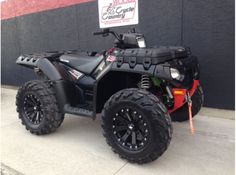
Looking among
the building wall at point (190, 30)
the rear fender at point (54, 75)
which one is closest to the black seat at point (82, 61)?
the rear fender at point (54, 75)

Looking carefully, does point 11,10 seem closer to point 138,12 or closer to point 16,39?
point 16,39

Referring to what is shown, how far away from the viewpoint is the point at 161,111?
2.71 metres

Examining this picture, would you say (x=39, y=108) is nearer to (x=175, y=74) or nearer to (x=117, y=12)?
(x=175, y=74)

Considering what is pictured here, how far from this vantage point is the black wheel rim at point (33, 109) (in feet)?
12.6

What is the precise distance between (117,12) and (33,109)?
2634mm

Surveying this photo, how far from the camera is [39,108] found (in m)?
3.85

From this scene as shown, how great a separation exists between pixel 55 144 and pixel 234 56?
3.03 meters

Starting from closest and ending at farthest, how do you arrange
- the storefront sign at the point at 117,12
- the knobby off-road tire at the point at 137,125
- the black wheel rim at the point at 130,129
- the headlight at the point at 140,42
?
the knobby off-road tire at the point at 137,125, the black wheel rim at the point at 130,129, the headlight at the point at 140,42, the storefront sign at the point at 117,12

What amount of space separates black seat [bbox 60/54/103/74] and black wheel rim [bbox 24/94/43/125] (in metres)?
0.69

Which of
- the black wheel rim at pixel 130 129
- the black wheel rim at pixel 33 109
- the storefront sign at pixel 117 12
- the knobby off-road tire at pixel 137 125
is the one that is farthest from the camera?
the storefront sign at pixel 117 12

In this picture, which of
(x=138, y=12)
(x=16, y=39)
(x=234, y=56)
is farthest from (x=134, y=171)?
(x=16, y=39)

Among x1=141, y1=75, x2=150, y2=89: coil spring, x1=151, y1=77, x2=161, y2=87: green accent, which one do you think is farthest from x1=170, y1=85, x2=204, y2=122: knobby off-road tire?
x1=141, y1=75, x2=150, y2=89: coil spring

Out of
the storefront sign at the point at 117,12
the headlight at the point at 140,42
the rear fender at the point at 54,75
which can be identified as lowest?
the rear fender at the point at 54,75

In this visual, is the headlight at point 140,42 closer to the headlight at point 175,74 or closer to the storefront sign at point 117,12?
the headlight at point 175,74
